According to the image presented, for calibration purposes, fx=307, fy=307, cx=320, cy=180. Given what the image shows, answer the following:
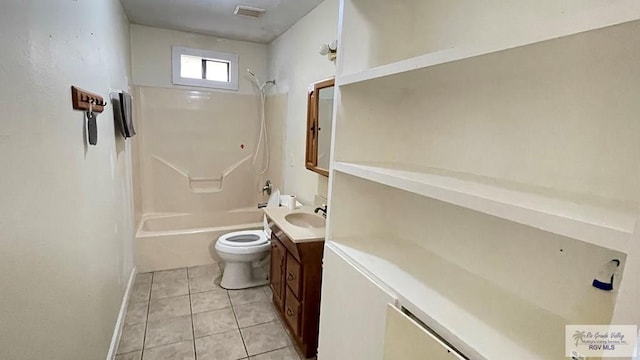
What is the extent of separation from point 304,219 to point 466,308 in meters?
1.53

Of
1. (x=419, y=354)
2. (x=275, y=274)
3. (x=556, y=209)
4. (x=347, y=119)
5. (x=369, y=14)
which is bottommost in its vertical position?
(x=275, y=274)

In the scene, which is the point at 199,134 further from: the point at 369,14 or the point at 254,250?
the point at 369,14

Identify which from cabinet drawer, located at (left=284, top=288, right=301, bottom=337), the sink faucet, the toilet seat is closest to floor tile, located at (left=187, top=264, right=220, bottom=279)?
the toilet seat

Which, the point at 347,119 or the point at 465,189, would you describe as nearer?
the point at 465,189

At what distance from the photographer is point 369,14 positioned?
1371mm

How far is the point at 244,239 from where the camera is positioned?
116 inches

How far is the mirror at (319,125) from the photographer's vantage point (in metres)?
2.24

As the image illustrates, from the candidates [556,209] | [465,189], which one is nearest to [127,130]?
[465,189]

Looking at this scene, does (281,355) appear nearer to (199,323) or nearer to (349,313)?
(199,323)

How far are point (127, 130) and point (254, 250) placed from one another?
52.5 inches

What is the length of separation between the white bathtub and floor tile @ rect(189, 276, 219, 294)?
31cm

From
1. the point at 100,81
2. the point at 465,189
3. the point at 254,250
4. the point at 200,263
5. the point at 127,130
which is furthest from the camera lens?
the point at 200,263

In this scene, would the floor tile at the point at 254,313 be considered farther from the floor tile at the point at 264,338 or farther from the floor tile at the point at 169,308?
the floor tile at the point at 169,308

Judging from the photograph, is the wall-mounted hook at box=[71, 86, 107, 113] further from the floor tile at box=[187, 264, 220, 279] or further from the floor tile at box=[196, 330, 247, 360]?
the floor tile at box=[187, 264, 220, 279]
